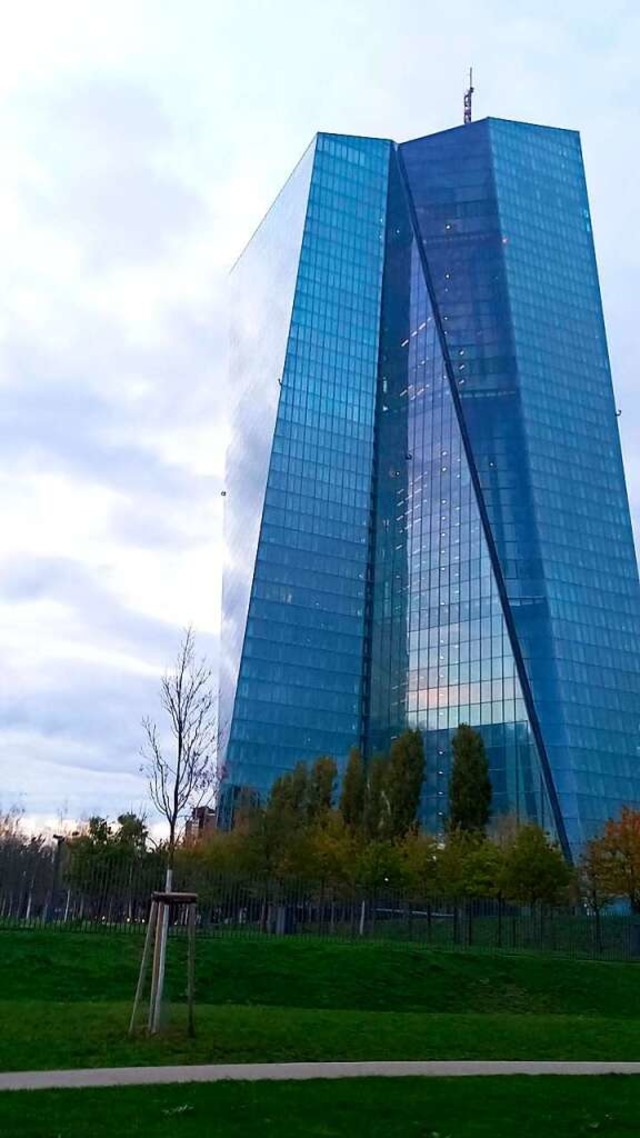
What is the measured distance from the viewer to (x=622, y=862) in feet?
186

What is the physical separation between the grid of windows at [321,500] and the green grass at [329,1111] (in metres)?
97.4

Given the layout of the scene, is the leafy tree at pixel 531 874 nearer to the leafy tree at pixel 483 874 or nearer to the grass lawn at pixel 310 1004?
the leafy tree at pixel 483 874

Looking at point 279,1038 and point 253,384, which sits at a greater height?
point 253,384

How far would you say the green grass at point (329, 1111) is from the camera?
11.2 meters

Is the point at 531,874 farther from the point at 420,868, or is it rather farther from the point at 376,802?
the point at 376,802

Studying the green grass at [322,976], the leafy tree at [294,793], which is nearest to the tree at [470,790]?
the leafy tree at [294,793]

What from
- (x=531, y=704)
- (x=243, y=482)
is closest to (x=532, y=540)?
(x=531, y=704)

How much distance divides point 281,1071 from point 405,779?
7225 centimetres

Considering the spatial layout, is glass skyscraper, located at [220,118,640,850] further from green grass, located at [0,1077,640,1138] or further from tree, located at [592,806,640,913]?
green grass, located at [0,1077,640,1138]

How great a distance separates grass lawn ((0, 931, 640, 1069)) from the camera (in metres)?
17.3

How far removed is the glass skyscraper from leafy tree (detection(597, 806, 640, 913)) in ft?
116

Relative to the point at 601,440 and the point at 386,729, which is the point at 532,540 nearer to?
the point at 601,440

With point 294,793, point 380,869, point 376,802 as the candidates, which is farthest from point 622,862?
point 294,793

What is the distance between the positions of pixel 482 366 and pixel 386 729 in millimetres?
43648
